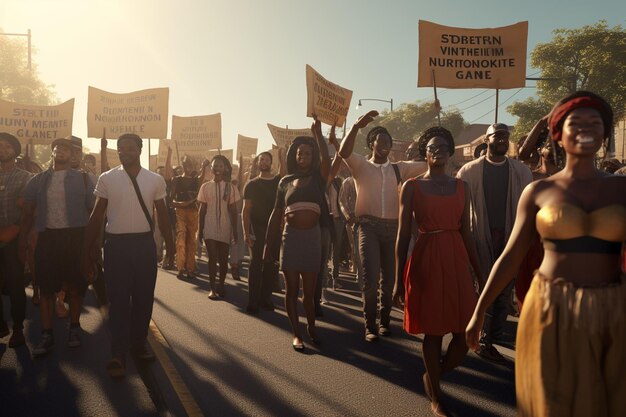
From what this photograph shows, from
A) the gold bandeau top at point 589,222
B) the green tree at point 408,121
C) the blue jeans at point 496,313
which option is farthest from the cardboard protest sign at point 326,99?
the green tree at point 408,121

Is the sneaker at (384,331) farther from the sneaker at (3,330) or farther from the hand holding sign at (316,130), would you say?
the sneaker at (3,330)

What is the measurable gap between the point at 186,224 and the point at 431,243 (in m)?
7.38

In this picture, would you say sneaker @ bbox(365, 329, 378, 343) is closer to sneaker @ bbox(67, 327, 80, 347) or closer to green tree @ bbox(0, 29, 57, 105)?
sneaker @ bbox(67, 327, 80, 347)

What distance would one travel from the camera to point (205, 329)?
660cm

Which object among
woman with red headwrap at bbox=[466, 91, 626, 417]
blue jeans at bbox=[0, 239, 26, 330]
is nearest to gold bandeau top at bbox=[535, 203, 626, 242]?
woman with red headwrap at bbox=[466, 91, 626, 417]

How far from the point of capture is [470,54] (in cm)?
902

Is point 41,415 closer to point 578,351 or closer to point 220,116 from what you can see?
point 578,351

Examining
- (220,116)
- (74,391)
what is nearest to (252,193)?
(74,391)

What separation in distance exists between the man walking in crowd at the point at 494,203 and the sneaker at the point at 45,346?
4306mm

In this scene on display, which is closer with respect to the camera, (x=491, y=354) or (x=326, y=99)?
(x=491, y=354)

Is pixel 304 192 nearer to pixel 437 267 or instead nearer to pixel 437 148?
pixel 437 148

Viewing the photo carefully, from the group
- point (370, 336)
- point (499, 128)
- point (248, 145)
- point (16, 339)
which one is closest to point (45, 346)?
point (16, 339)

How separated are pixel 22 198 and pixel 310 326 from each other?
11.1 ft

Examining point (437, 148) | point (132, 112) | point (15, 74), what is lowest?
point (437, 148)
